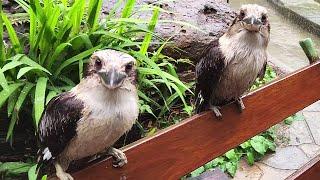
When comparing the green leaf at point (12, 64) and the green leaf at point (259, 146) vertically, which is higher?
the green leaf at point (12, 64)

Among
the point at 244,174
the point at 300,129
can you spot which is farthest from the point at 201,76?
the point at 300,129

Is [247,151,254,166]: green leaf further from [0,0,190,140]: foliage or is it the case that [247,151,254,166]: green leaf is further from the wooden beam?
the wooden beam

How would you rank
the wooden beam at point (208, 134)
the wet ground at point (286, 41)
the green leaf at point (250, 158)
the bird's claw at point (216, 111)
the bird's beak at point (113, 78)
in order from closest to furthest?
the bird's beak at point (113, 78) → the wooden beam at point (208, 134) → the bird's claw at point (216, 111) → the green leaf at point (250, 158) → the wet ground at point (286, 41)

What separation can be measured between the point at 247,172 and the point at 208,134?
1.55 meters

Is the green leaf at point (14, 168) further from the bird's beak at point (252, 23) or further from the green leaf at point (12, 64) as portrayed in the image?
the bird's beak at point (252, 23)

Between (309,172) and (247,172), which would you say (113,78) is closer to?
(309,172)

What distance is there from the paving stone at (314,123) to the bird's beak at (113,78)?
2.63 m

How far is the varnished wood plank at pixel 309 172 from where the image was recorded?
1917mm

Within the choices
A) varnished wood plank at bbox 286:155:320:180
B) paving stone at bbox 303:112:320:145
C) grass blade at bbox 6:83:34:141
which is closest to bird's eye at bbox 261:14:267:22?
varnished wood plank at bbox 286:155:320:180

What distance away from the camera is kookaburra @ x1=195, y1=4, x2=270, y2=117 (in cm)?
174

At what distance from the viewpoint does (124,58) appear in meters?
1.23

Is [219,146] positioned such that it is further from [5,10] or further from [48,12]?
[5,10]

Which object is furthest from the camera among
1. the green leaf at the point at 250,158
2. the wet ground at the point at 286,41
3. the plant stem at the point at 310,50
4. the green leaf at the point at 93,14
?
the wet ground at the point at 286,41

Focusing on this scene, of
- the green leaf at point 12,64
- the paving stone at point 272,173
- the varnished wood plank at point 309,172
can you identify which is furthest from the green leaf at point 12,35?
the paving stone at point 272,173
